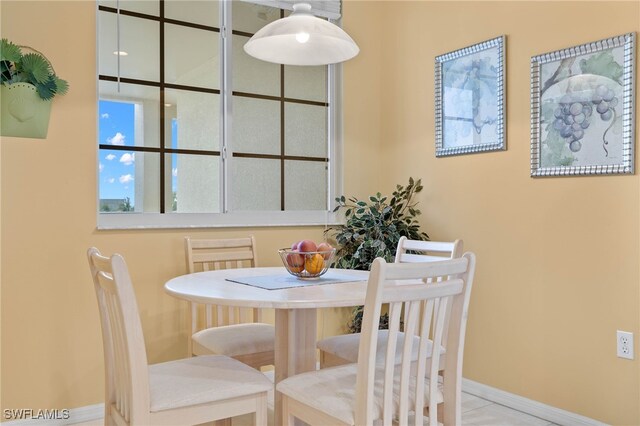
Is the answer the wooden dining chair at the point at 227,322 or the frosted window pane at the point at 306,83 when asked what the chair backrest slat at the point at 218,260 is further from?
the frosted window pane at the point at 306,83

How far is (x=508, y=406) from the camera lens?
2895 millimetres

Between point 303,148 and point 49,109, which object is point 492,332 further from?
point 49,109

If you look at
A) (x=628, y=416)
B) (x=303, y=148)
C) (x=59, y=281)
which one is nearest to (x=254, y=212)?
(x=303, y=148)

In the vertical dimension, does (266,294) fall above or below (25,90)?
below

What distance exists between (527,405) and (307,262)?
150cm

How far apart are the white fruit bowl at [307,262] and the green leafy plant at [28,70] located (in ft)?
4.57

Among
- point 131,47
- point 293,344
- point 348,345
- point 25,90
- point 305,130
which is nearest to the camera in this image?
point 293,344

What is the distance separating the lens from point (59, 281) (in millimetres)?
2668

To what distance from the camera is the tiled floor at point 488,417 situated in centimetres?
269

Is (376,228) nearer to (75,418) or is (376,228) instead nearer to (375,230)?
(375,230)

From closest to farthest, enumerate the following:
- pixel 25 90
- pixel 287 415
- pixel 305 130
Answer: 1. pixel 287 415
2. pixel 25 90
3. pixel 305 130

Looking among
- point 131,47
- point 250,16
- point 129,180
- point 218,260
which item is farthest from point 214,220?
point 250,16

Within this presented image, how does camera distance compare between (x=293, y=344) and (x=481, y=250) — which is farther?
(x=481, y=250)

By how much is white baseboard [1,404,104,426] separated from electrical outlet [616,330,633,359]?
8.14ft
